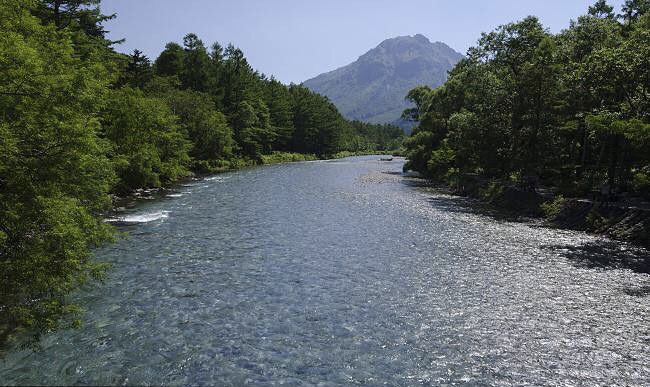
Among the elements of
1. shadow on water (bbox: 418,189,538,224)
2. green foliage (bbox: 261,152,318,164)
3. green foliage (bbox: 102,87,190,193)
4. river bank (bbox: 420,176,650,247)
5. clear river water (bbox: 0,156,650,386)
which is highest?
green foliage (bbox: 102,87,190,193)

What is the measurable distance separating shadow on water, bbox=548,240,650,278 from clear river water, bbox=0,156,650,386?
14 cm

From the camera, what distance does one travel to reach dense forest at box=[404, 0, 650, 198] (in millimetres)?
27891

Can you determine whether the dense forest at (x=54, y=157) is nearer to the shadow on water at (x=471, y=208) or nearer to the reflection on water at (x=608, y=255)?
the reflection on water at (x=608, y=255)

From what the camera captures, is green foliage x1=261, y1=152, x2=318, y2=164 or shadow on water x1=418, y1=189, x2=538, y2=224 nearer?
shadow on water x1=418, y1=189, x2=538, y2=224

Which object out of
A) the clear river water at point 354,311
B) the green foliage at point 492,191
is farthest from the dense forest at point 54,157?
the green foliage at point 492,191

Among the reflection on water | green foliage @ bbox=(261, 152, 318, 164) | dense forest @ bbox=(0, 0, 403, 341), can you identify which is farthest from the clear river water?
green foliage @ bbox=(261, 152, 318, 164)

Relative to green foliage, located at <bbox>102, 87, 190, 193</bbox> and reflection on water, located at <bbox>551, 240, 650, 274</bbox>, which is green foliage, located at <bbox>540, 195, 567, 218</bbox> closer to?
reflection on water, located at <bbox>551, 240, 650, 274</bbox>

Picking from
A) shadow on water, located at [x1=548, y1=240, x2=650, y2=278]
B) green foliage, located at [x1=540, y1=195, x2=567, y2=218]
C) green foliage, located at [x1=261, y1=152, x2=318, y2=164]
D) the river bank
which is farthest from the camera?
green foliage, located at [x1=261, y1=152, x2=318, y2=164]

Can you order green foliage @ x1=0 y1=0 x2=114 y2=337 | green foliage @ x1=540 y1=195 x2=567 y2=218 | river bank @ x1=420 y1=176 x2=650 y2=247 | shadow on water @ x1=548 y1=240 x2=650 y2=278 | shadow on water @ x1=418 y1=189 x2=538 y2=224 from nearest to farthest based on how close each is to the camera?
green foliage @ x1=0 y1=0 x2=114 y2=337 < shadow on water @ x1=548 y1=240 x2=650 y2=278 < river bank @ x1=420 y1=176 x2=650 y2=247 < green foliage @ x1=540 y1=195 x2=567 y2=218 < shadow on water @ x1=418 y1=189 x2=538 y2=224

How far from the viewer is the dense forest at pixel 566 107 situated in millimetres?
27891

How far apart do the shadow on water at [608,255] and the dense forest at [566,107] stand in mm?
4321

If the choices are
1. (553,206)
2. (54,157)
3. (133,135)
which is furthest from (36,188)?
(553,206)

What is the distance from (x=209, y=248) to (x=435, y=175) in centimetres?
5305

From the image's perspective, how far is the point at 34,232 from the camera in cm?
1209
